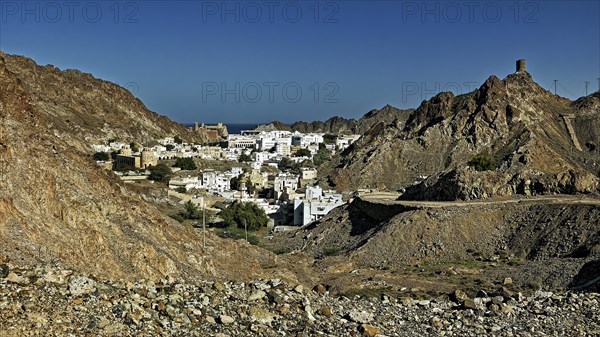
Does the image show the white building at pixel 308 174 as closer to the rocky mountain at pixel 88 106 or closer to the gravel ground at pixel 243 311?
the rocky mountain at pixel 88 106

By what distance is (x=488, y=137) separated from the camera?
54.1m

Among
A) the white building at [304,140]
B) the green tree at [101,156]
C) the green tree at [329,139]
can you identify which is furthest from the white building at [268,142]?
the green tree at [101,156]

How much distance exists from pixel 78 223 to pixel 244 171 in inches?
1724

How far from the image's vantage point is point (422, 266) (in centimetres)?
2862

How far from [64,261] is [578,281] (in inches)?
635

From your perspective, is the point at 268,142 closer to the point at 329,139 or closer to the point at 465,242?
the point at 329,139

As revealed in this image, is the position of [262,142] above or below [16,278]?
above

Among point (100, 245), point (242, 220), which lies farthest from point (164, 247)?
point (242, 220)

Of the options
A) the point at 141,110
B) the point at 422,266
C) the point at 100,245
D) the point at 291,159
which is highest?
the point at 141,110

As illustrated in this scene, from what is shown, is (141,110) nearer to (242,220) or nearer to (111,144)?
(111,144)

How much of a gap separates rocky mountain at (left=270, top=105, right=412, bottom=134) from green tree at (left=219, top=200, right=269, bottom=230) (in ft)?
265

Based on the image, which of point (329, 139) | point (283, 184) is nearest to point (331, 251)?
point (283, 184)

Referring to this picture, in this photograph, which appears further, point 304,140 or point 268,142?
point 304,140

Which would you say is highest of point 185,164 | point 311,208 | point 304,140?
point 304,140
